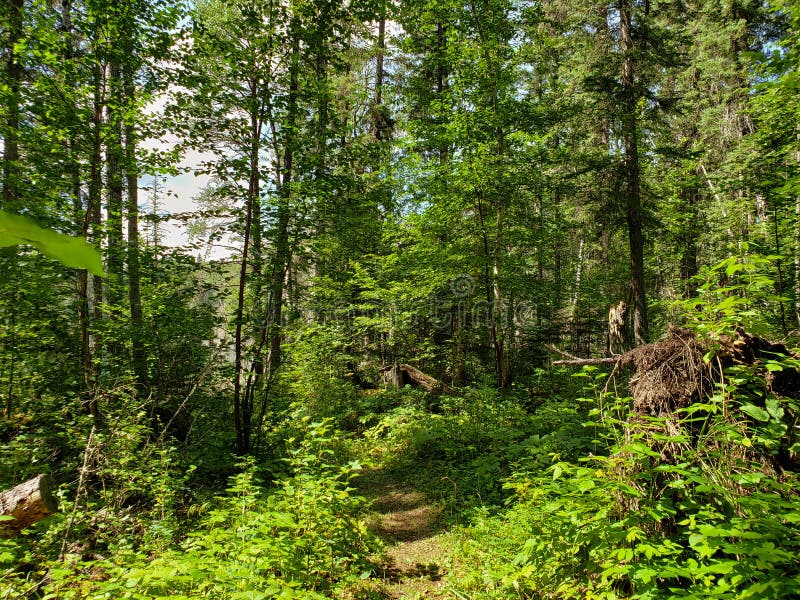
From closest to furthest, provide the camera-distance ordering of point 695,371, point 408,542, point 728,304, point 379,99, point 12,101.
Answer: point 728,304
point 695,371
point 12,101
point 408,542
point 379,99

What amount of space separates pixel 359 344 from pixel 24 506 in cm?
1026

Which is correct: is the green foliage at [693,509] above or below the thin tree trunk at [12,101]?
below

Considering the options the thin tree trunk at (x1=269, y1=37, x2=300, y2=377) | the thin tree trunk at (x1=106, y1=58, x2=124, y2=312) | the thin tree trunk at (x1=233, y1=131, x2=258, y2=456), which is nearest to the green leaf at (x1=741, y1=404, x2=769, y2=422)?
the thin tree trunk at (x1=269, y1=37, x2=300, y2=377)

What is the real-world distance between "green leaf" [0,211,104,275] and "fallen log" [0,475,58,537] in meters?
5.28

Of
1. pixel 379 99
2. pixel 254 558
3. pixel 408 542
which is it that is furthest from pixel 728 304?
pixel 379 99

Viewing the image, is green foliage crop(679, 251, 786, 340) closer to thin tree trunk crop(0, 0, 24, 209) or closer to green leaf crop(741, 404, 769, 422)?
green leaf crop(741, 404, 769, 422)

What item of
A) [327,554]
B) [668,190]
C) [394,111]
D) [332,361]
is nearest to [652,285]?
[668,190]

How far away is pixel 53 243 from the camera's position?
1.61 ft

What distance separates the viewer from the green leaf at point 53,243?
1.59ft

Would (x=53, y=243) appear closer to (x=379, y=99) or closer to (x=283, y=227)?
(x=283, y=227)

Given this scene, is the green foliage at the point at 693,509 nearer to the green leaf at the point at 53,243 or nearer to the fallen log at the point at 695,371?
the fallen log at the point at 695,371

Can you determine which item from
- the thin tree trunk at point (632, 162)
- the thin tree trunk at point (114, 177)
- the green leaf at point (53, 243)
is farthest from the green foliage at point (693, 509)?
the thin tree trunk at point (632, 162)

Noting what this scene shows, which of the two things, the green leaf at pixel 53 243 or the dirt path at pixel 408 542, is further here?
the dirt path at pixel 408 542

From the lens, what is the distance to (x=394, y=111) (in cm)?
1689
